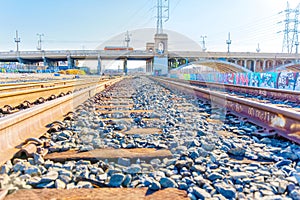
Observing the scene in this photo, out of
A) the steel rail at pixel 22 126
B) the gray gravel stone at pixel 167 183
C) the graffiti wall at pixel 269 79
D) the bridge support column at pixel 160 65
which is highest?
the bridge support column at pixel 160 65

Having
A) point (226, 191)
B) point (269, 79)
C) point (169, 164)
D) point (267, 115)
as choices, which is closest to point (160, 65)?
point (269, 79)

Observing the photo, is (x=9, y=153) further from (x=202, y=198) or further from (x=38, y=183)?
(x=202, y=198)

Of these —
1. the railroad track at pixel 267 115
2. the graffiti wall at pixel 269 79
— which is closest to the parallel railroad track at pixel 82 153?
the railroad track at pixel 267 115

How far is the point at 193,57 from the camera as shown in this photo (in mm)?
59719

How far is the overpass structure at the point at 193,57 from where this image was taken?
5753 cm

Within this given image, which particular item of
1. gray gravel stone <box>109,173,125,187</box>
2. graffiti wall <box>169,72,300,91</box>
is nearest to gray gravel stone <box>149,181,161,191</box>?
gray gravel stone <box>109,173,125,187</box>

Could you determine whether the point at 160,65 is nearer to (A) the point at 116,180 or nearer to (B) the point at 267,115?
(B) the point at 267,115

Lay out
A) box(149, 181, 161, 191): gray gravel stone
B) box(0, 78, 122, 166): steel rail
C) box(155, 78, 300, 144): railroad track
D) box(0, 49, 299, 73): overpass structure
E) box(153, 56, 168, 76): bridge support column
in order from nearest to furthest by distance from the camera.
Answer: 1. box(149, 181, 161, 191): gray gravel stone
2. box(0, 78, 122, 166): steel rail
3. box(155, 78, 300, 144): railroad track
4. box(0, 49, 299, 73): overpass structure
5. box(153, 56, 168, 76): bridge support column

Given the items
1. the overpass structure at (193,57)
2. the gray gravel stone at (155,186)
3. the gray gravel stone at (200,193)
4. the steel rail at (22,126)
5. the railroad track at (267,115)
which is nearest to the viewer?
the gray gravel stone at (200,193)

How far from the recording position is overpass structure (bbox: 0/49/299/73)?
57.5m

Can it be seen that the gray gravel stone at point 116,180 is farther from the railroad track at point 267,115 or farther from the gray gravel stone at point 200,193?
the railroad track at point 267,115

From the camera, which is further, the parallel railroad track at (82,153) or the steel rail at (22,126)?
the steel rail at (22,126)

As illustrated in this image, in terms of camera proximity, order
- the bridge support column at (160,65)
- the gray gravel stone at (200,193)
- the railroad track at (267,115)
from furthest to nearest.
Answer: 1. the bridge support column at (160,65)
2. the railroad track at (267,115)
3. the gray gravel stone at (200,193)

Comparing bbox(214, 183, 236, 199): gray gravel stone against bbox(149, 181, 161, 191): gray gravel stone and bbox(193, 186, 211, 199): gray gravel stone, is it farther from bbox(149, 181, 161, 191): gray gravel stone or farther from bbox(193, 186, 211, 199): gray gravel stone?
bbox(149, 181, 161, 191): gray gravel stone
